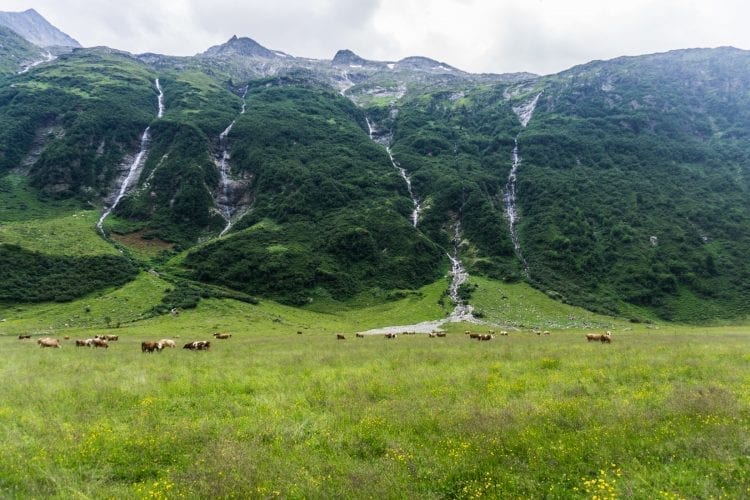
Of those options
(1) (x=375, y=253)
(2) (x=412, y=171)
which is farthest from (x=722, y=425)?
(2) (x=412, y=171)

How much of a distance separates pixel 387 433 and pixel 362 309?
80941 mm

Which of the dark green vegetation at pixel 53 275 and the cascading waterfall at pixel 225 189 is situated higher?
the cascading waterfall at pixel 225 189

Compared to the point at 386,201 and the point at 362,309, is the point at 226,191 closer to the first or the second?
the point at 386,201

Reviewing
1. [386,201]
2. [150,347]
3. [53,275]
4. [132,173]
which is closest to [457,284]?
[386,201]

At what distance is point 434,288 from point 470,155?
363ft

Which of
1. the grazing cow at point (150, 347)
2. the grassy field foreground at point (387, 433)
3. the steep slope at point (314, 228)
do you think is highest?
the steep slope at point (314, 228)

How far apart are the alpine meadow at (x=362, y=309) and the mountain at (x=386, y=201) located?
97 cm

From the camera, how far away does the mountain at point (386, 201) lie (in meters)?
103

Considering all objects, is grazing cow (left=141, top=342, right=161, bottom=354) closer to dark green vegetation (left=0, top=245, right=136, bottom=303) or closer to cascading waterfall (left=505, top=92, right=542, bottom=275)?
dark green vegetation (left=0, top=245, right=136, bottom=303)

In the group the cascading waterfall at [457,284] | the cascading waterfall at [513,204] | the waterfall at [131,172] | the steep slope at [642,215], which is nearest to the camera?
the cascading waterfall at [457,284]

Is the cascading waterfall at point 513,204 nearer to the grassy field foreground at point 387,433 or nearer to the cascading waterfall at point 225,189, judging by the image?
the cascading waterfall at point 225,189

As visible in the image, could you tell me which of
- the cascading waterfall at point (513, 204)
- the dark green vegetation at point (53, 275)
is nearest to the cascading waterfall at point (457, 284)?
the cascading waterfall at point (513, 204)

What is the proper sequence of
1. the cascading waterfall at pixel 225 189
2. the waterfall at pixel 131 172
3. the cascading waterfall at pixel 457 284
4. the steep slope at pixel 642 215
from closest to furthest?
1. the cascading waterfall at pixel 457 284
2. the steep slope at pixel 642 215
3. the waterfall at pixel 131 172
4. the cascading waterfall at pixel 225 189

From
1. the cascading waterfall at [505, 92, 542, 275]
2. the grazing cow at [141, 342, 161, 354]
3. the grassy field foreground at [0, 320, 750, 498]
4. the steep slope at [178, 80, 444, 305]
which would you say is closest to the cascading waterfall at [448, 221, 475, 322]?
the steep slope at [178, 80, 444, 305]
